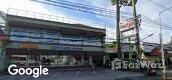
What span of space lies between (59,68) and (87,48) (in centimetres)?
658

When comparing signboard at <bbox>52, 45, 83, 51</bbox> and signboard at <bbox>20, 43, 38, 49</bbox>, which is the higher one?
signboard at <bbox>20, 43, 38, 49</bbox>

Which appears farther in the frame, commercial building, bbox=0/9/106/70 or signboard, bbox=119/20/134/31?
signboard, bbox=119/20/134/31

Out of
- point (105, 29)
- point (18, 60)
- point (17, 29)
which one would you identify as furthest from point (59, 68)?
point (105, 29)

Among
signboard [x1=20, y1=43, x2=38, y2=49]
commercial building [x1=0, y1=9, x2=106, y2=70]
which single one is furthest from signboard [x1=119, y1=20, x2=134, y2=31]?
signboard [x1=20, y1=43, x2=38, y2=49]

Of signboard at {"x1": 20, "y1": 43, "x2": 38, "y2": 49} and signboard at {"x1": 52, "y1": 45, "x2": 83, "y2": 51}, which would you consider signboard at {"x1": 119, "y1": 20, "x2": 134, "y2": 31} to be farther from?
signboard at {"x1": 20, "y1": 43, "x2": 38, "y2": 49}

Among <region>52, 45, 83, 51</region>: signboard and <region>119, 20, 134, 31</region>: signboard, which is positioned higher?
<region>119, 20, 134, 31</region>: signboard

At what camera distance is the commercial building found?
33000 mm

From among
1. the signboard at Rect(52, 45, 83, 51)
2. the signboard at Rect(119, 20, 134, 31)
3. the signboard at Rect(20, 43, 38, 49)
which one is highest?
the signboard at Rect(119, 20, 134, 31)

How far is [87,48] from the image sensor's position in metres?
41.8

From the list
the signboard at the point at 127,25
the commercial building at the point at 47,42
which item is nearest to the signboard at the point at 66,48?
the commercial building at the point at 47,42

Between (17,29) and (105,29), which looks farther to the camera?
(105,29)

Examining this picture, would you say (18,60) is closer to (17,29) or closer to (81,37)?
(17,29)

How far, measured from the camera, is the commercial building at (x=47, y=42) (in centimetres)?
3300

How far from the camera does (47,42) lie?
36.6 meters
